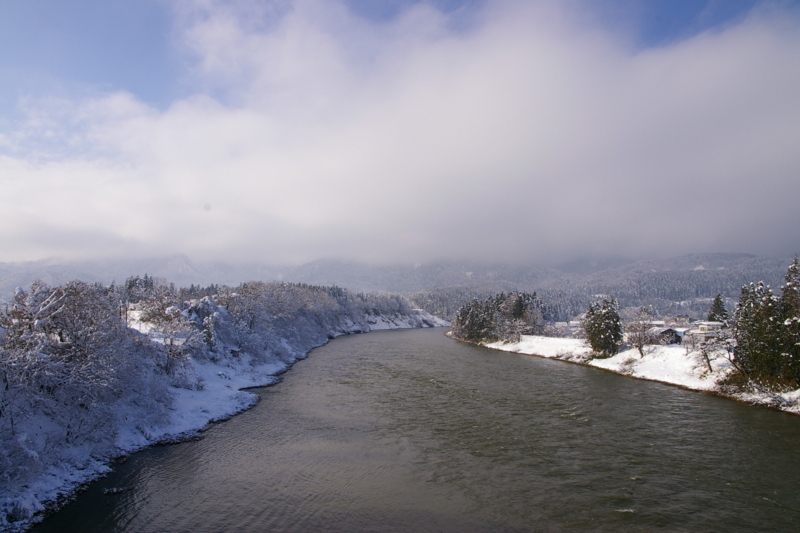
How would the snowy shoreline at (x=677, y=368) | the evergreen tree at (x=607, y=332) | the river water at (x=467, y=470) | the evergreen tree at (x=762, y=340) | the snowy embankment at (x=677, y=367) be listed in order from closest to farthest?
the river water at (x=467, y=470)
the snowy shoreline at (x=677, y=368)
the snowy embankment at (x=677, y=367)
the evergreen tree at (x=762, y=340)
the evergreen tree at (x=607, y=332)

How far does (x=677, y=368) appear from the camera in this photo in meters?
51.9

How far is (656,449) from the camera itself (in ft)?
88.2

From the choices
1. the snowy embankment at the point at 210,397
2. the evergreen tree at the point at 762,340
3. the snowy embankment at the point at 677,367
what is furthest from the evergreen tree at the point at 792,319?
the snowy embankment at the point at 210,397

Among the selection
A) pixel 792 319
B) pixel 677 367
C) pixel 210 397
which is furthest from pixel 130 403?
pixel 677 367

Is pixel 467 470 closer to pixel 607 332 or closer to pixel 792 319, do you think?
pixel 792 319

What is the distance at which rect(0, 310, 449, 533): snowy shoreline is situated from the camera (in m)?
18.1

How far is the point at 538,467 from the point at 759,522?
10.3m

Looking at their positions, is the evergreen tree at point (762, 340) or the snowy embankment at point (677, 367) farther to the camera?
the evergreen tree at point (762, 340)

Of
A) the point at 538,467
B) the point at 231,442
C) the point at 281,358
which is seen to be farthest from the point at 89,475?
the point at 281,358

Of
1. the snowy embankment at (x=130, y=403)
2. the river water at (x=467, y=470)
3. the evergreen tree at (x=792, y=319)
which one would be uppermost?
the evergreen tree at (x=792, y=319)

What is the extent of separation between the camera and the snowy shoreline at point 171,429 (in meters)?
18.1

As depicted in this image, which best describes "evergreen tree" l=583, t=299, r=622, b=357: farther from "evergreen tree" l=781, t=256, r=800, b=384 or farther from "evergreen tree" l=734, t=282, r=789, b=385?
"evergreen tree" l=781, t=256, r=800, b=384

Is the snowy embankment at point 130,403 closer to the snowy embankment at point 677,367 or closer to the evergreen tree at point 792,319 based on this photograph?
the snowy embankment at point 677,367

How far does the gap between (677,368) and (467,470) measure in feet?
145
